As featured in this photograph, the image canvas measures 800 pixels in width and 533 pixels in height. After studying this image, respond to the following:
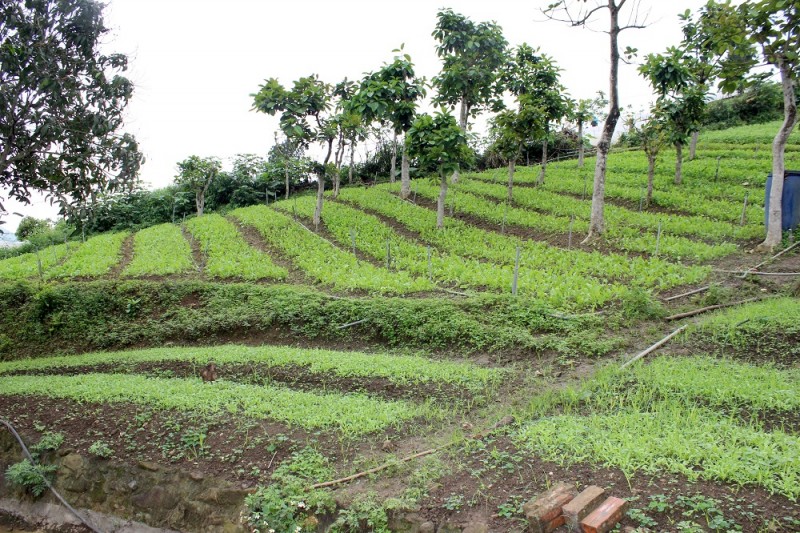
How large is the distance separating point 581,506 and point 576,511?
8 centimetres

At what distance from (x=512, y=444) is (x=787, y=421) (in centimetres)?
288

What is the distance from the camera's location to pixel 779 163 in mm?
13320

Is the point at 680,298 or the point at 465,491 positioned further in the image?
the point at 680,298

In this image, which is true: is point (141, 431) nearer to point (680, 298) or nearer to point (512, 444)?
point (512, 444)

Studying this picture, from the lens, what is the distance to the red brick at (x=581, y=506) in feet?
14.3

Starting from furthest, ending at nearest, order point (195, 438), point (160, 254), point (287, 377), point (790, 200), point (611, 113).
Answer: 1. point (160, 254)
2. point (611, 113)
3. point (790, 200)
4. point (287, 377)
5. point (195, 438)

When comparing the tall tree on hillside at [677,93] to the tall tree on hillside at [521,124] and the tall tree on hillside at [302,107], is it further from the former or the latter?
the tall tree on hillside at [302,107]

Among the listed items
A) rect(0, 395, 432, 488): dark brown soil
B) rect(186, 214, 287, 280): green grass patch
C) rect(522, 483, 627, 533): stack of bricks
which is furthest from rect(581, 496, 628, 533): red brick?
rect(186, 214, 287, 280): green grass patch

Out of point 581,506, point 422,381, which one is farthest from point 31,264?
point 581,506

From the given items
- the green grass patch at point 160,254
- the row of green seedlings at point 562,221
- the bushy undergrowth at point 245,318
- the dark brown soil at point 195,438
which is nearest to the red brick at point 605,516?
the dark brown soil at point 195,438

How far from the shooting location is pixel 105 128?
29.2ft

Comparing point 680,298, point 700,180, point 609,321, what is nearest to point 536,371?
point 609,321

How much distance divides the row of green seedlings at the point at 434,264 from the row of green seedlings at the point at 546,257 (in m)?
0.37

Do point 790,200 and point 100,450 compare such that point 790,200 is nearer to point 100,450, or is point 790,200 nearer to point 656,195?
point 656,195
